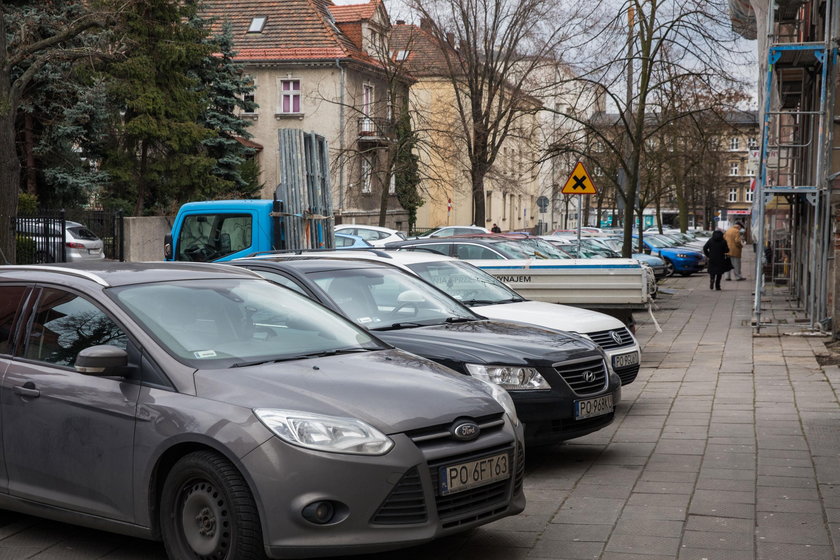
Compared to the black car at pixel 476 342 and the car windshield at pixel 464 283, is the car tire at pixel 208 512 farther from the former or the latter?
the car windshield at pixel 464 283

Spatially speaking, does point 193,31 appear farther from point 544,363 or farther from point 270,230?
point 544,363

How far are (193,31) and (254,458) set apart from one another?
34324 millimetres

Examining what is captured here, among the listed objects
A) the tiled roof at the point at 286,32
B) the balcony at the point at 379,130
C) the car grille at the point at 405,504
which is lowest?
the car grille at the point at 405,504

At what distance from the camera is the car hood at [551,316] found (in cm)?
960

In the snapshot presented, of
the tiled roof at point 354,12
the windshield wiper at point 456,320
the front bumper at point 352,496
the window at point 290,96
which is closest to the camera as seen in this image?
the front bumper at point 352,496

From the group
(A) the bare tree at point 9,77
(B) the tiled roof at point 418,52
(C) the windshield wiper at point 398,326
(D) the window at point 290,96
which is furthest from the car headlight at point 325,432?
(D) the window at point 290,96

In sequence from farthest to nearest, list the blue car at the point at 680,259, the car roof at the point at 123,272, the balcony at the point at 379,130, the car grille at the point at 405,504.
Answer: the blue car at the point at 680,259
the balcony at the point at 379,130
the car roof at the point at 123,272
the car grille at the point at 405,504

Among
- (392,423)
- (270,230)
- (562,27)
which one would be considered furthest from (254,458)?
(562,27)

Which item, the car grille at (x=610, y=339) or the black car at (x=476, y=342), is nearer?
the black car at (x=476, y=342)

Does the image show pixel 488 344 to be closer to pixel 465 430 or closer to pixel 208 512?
pixel 465 430

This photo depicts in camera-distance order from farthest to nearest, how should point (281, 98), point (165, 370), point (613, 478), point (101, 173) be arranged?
1. point (281, 98)
2. point (101, 173)
3. point (613, 478)
4. point (165, 370)

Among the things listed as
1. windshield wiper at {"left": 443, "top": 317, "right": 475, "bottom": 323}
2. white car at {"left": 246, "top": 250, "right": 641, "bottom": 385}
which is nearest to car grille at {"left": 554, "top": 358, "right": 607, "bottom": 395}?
windshield wiper at {"left": 443, "top": 317, "right": 475, "bottom": 323}

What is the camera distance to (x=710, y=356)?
1454cm

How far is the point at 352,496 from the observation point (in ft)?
14.8
